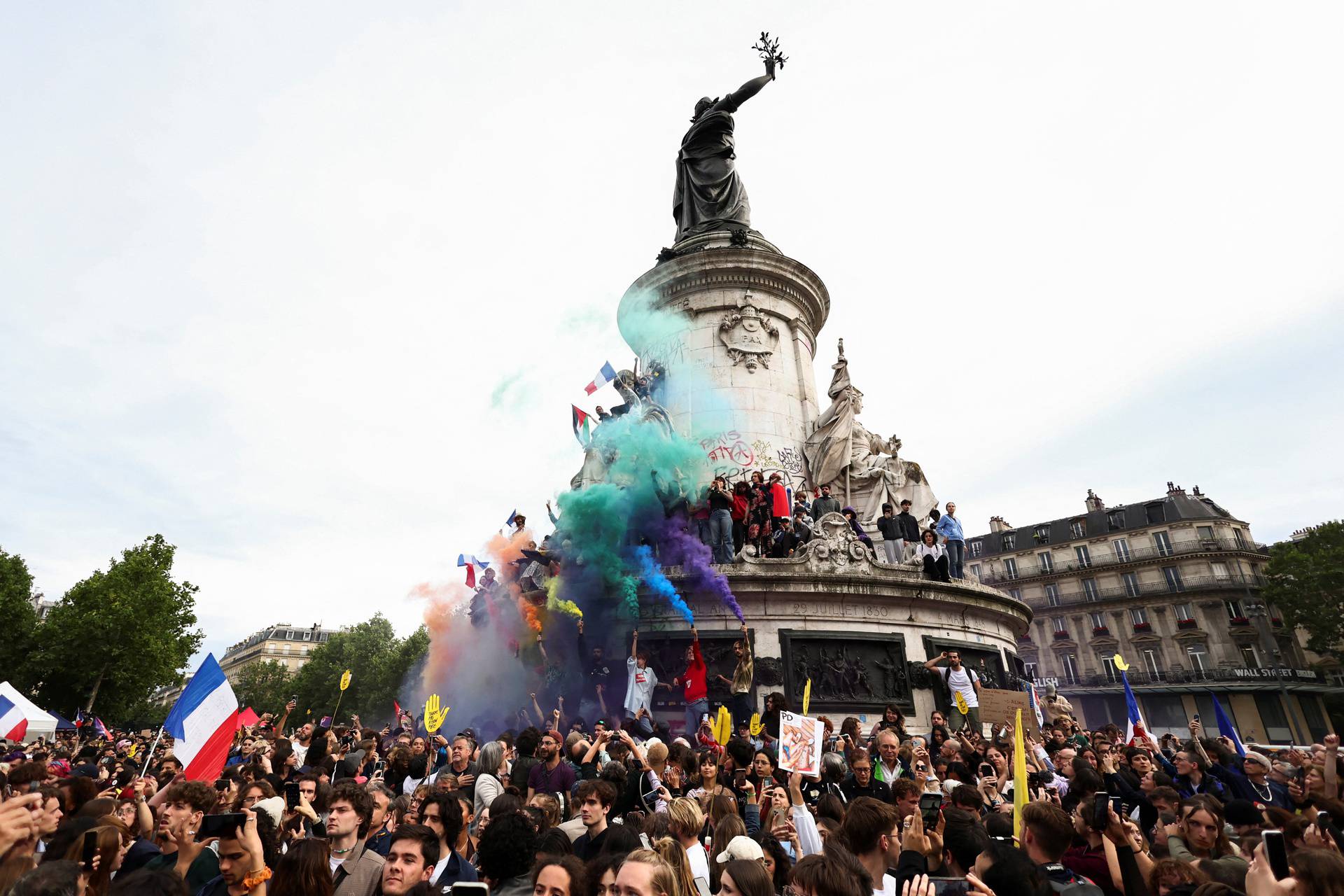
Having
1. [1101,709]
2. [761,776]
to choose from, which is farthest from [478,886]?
[1101,709]

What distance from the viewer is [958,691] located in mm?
14547

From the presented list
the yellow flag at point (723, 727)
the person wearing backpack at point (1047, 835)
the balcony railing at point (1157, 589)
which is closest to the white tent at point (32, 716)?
the yellow flag at point (723, 727)

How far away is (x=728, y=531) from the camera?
1673cm

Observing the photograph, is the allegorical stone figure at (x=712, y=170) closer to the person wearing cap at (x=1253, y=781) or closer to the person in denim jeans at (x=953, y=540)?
the person in denim jeans at (x=953, y=540)

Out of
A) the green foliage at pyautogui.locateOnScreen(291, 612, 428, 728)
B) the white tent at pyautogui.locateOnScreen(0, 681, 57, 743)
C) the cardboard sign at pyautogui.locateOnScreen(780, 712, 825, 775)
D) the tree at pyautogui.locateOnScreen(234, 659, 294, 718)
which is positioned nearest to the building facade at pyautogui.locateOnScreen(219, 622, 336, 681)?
the tree at pyautogui.locateOnScreen(234, 659, 294, 718)

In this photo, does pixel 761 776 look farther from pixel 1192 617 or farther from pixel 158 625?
pixel 1192 617

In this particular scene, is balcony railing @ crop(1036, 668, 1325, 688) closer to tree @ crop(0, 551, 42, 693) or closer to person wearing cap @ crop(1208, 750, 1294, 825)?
person wearing cap @ crop(1208, 750, 1294, 825)

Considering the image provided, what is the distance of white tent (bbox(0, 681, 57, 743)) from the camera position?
16.2 meters

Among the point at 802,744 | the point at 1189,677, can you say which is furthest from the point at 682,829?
the point at 1189,677

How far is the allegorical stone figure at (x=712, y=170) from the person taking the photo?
26.9 metres

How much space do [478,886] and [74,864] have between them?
194 cm

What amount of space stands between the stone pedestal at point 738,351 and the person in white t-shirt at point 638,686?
710 cm

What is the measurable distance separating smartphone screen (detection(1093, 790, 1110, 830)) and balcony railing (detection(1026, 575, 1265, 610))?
50629 millimetres

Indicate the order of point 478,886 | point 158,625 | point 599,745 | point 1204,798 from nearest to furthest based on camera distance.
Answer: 1. point 478,886
2. point 1204,798
3. point 599,745
4. point 158,625
